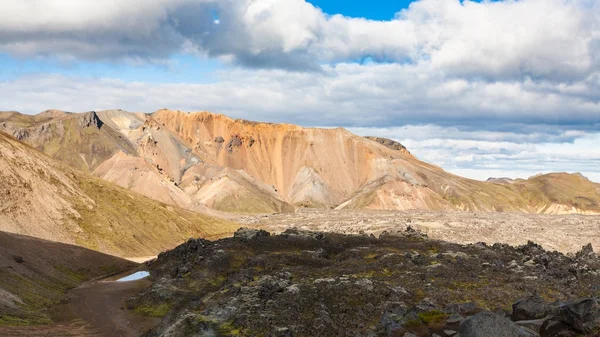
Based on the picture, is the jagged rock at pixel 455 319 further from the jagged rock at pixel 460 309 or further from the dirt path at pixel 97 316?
the dirt path at pixel 97 316

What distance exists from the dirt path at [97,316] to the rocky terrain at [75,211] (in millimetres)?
34137

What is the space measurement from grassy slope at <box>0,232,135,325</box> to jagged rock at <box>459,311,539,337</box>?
4879 cm

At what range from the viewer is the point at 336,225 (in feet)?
620

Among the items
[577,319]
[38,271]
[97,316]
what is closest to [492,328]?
[577,319]

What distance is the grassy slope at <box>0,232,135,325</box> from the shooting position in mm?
65750

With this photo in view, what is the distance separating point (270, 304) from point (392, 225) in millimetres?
122116

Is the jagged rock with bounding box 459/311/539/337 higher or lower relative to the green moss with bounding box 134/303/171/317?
higher

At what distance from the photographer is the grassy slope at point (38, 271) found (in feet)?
216

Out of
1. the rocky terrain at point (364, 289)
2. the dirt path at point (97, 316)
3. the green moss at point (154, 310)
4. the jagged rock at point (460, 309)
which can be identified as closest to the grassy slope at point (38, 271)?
the dirt path at point (97, 316)

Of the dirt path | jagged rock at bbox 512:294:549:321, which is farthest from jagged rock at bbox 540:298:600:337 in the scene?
the dirt path

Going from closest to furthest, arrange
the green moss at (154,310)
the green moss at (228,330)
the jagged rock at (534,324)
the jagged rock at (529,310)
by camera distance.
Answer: the jagged rock at (534,324) → the jagged rock at (529,310) → the green moss at (228,330) → the green moss at (154,310)

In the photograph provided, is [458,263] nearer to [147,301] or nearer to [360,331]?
[360,331]

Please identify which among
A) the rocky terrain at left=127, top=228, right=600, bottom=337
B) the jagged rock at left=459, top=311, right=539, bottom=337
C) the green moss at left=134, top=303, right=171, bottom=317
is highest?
the jagged rock at left=459, top=311, right=539, bottom=337

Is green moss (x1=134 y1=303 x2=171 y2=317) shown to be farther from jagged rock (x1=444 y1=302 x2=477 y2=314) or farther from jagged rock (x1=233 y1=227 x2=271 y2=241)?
jagged rock (x1=444 y1=302 x2=477 y2=314)
